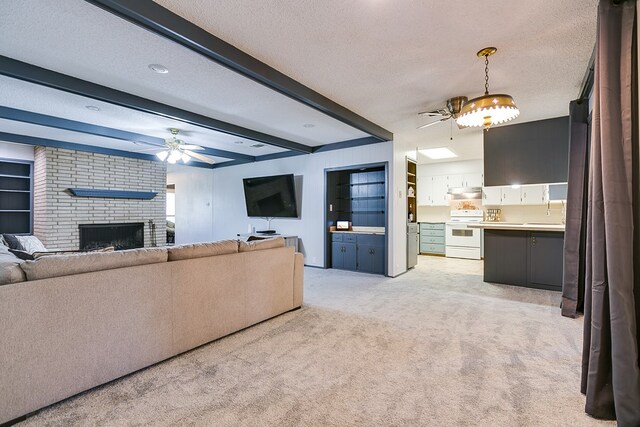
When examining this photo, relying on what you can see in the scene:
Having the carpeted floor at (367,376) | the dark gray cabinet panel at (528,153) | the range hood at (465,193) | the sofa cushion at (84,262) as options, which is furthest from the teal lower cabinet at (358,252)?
the sofa cushion at (84,262)

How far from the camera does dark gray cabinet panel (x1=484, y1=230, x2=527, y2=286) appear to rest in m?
4.66

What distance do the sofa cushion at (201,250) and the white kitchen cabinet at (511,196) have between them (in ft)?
17.5

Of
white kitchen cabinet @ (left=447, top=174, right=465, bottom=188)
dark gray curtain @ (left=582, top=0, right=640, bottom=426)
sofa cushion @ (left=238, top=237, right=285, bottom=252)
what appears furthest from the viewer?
white kitchen cabinet @ (left=447, top=174, right=465, bottom=188)

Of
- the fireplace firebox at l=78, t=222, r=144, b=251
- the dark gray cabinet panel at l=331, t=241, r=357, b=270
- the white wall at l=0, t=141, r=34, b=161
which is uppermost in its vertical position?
the white wall at l=0, t=141, r=34, b=161

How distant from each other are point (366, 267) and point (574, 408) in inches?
158

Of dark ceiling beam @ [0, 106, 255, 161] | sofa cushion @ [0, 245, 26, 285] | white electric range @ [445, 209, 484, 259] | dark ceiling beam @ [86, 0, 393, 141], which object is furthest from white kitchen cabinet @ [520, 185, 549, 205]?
dark ceiling beam @ [0, 106, 255, 161]

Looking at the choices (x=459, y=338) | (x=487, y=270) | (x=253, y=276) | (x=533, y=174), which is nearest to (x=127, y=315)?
(x=253, y=276)

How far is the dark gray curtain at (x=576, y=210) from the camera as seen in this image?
3.38 m

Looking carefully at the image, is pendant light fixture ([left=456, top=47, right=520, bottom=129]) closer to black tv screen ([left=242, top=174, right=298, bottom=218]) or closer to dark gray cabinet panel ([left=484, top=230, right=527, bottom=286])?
dark gray cabinet panel ([left=484, top=230, right=527, bottom=286])

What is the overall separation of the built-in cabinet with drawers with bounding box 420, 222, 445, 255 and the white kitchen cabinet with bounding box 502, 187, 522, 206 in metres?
2.18

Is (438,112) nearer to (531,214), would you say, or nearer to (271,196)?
(531,214)

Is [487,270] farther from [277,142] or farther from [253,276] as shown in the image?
[277,142]

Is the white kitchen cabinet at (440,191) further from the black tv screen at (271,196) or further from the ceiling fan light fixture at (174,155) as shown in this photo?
the ceiling fan light fixture at (174,155)

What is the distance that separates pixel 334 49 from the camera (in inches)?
102
